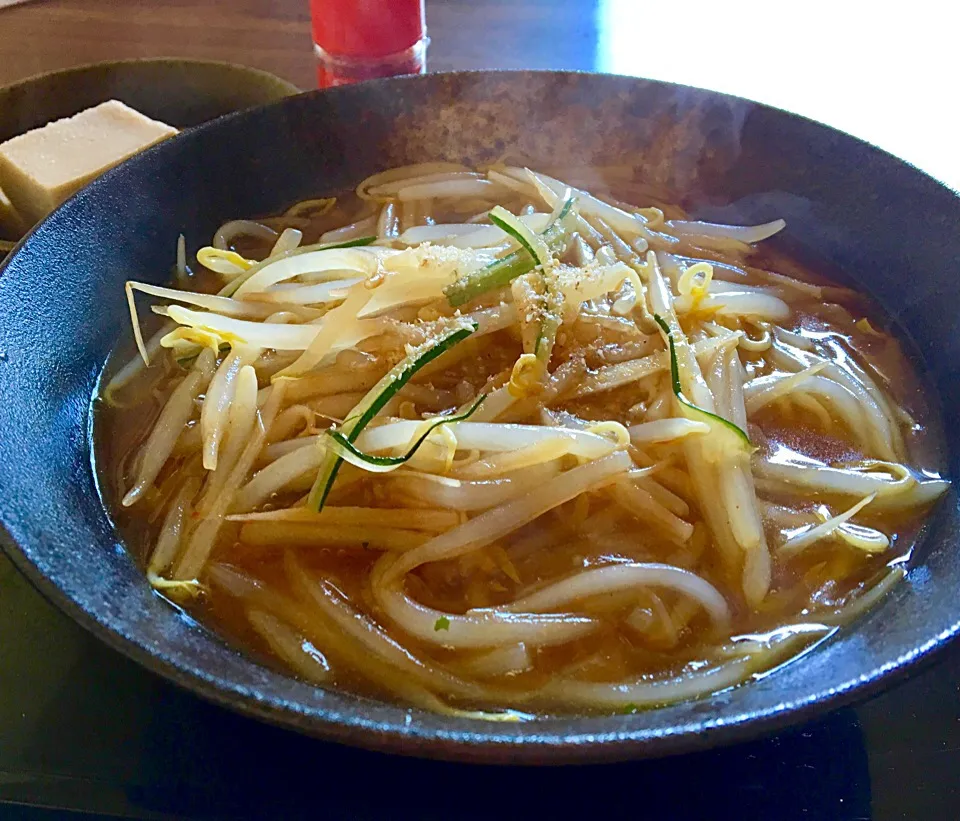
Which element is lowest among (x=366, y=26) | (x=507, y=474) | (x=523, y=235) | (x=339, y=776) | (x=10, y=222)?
(x=339, y=776)

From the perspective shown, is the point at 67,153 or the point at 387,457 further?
the point at 67,153

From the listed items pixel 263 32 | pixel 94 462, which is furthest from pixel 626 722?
pixel 263 32

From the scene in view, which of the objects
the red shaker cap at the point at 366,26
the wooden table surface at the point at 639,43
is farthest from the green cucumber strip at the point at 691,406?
the wooden table surface at the point at 639,43

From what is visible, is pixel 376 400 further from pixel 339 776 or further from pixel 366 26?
pixel 366 26

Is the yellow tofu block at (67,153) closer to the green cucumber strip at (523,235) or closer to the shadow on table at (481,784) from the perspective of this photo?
the green cucumber strip at (523,235)

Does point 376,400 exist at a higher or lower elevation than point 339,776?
higher

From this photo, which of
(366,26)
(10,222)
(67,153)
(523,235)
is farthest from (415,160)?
(10,222)

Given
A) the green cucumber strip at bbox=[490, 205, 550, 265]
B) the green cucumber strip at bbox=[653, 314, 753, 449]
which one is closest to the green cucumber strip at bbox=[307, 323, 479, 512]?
Answer: the green cucumber strip at bbox=[490, 205, 550, 265]
